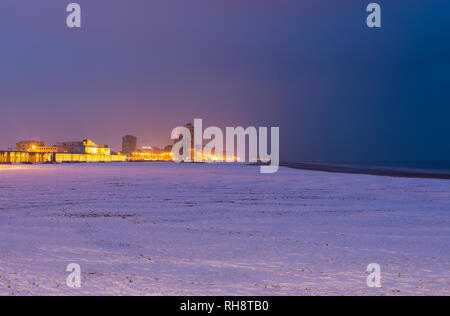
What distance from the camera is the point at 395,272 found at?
25.8ft

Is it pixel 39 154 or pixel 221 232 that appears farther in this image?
pixel 39 154

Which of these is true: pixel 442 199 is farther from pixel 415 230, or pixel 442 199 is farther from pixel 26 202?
pixel 26 202

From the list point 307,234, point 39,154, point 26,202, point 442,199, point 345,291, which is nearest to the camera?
point 345,291

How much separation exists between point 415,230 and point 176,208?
33.4ft

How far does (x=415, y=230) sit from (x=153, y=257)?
904 centimetres

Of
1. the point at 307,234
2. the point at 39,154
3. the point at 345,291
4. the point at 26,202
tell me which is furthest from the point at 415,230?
the point at 39,154

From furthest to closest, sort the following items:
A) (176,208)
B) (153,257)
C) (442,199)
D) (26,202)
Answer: (442,199) → (26,202) → (176,208) → (153,257)

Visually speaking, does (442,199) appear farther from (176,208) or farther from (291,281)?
(291,281)

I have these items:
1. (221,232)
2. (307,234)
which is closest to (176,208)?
(221,232)

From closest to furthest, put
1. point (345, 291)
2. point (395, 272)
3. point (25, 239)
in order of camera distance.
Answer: point (345, 291) → point (395, 272) → point (25, 239)
